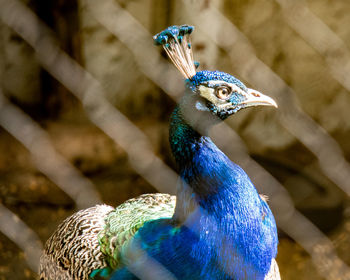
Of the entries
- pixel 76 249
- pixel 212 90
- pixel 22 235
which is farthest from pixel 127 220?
pixel 22 235

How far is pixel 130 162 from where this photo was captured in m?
3.30

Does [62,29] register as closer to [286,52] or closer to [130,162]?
[130,162]

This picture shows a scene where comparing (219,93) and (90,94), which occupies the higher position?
(219,93)

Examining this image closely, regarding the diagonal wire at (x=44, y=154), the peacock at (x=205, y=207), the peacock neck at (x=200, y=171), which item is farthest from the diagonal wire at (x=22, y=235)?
the peacock neck at (x=200, y=171)

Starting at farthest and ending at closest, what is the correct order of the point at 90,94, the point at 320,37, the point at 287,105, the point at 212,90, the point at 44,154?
1. the point at 44,154
2. the point at 90,94
3. the point at 287,105
4. the point at 320,37
5. the point at 212,90

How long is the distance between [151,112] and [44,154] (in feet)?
2.34

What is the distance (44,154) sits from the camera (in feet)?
10.7

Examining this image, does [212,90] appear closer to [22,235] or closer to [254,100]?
[254,100]

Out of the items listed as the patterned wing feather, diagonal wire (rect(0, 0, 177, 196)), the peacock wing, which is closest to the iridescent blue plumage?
the peacock wing

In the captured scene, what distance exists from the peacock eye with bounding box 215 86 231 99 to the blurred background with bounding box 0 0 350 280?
1053 mm

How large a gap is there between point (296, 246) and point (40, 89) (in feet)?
5.82

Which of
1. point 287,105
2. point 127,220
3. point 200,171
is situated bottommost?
point 127,220

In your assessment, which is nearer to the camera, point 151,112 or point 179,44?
point 179,44

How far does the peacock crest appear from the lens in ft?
5.57
